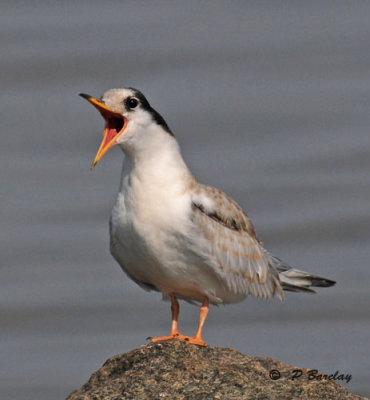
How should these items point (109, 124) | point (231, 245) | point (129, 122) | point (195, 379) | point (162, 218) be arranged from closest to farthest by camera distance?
point (195, 379) → point (162, 218) → point (129, 122) → point (109, 124) → point (231, 245)

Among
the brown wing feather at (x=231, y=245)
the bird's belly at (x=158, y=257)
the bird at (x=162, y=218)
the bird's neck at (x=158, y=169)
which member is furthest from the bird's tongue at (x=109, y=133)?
the brown wing feather at (x=231, y=245)

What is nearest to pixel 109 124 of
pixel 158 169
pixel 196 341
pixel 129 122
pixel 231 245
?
pixel 129 122

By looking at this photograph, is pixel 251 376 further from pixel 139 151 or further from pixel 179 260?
pixel 139 151

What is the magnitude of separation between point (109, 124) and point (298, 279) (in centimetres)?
257

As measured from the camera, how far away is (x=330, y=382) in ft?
22.6

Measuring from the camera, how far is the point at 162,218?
7621 mm

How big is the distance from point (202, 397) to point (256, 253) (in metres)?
2.36

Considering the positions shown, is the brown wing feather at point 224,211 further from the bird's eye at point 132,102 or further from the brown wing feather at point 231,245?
the bird's eye at point 132,102

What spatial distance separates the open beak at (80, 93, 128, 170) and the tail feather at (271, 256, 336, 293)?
2241 millimetres

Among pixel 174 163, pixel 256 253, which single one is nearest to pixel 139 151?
pixel 174 163

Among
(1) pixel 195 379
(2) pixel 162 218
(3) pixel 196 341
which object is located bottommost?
(1) pixel 195 379

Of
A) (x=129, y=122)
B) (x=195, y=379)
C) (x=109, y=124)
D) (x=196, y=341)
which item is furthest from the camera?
(x=109, y=124)

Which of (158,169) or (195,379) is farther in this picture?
(158,169)

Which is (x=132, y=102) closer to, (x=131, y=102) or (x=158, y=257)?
(x=131, y=102)
